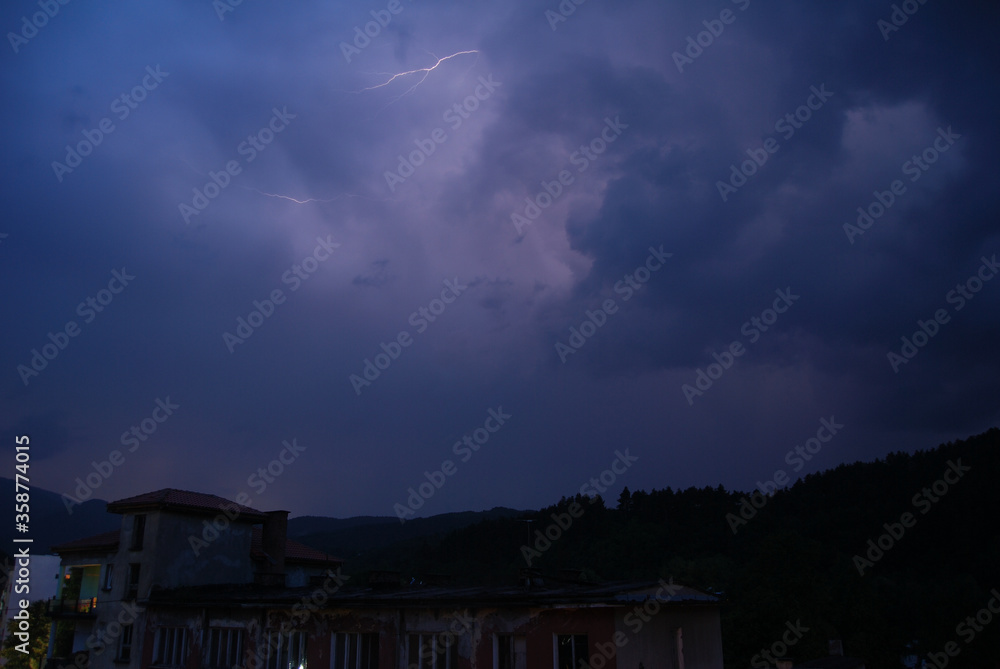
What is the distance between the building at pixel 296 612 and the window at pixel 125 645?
0.07 meters

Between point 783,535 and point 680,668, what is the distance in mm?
48794

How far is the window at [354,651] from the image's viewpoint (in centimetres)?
2389

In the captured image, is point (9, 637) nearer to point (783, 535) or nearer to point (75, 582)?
point (75, 582)

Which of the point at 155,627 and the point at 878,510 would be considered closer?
the point at 155,627

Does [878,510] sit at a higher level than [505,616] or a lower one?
higher

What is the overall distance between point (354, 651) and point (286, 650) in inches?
144

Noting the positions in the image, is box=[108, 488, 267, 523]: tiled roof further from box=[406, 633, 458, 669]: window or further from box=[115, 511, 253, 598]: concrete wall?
box=[406, 633, 458, 669]: window

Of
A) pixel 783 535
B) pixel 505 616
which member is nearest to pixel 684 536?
pixel 783 535

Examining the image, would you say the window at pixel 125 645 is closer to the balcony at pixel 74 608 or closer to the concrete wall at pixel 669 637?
the balcony at pixel 74 608

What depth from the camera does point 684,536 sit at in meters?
117

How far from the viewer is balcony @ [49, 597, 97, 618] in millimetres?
34844

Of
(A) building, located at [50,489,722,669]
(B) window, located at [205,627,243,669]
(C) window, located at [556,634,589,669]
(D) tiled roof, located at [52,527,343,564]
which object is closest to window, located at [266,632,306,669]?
(A) building, located at [50,489,722,669]

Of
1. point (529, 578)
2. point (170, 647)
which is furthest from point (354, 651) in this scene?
point (170, 647)

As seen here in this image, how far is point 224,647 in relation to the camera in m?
28.1
